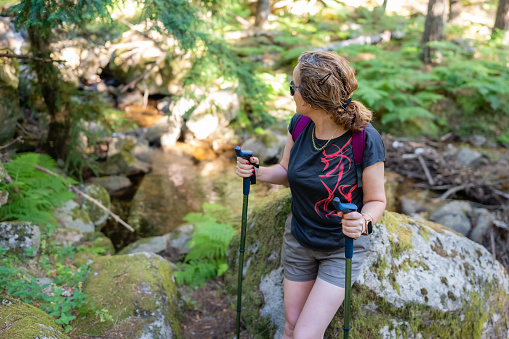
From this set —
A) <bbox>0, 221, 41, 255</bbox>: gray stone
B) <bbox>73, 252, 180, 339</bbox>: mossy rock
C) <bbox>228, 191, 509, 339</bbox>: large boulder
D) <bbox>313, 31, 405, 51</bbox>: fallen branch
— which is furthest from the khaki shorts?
<bbox>313, 31, 405, 51</bbox>: fallen branch

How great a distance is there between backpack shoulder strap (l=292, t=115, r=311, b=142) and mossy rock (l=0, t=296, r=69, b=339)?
2252 millimetres

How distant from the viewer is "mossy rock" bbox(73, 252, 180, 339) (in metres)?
3.35

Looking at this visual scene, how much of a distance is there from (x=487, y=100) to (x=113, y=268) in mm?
11281

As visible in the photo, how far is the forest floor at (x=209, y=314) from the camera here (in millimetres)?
4148

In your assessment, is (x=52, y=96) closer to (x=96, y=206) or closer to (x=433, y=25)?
(x=96, y=206)

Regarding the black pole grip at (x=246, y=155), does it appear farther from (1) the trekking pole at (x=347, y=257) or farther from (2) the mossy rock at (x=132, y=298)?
(2) the mossy rock at (x=132, y=298)

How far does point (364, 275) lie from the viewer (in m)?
3.09

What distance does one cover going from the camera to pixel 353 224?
2330 millimetres

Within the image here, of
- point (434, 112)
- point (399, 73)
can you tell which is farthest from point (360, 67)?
point (434, 112)

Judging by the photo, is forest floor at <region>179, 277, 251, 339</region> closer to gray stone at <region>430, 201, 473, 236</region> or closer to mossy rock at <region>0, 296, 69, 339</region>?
mossy rock at <region>0, 296, 69, 339</region>

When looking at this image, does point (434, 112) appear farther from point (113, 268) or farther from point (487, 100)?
point (113, 268)

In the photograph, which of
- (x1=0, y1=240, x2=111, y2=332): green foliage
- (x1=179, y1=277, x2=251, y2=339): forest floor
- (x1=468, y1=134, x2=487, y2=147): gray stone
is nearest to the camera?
(x1=0, y1=240, x2=111, y2=332): green foliage

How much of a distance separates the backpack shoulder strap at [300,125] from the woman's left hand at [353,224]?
2.62ft

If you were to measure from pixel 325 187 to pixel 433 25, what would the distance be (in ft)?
40.4
